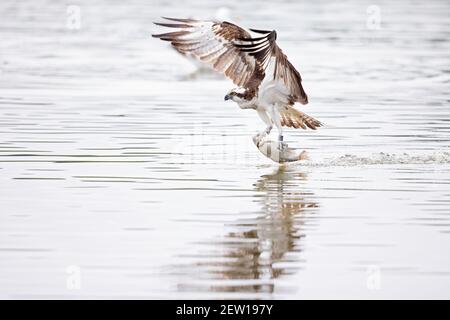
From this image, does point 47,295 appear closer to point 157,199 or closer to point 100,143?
point 157,199

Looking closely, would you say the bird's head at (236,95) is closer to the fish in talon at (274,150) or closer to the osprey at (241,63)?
the osprey at (241,63)

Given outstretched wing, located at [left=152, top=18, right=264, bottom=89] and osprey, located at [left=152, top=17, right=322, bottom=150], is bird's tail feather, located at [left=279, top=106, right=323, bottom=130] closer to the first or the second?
osprey, located at [left=152, top=17, right=322, bottom=150]

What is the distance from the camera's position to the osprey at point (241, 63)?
14.3m

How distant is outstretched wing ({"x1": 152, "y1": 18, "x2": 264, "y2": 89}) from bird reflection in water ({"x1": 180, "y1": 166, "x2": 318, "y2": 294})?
5.82ft

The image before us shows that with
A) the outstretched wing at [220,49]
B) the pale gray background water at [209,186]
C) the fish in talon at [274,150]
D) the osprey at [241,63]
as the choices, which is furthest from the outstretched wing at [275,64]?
the pale gray background water at [209,186]

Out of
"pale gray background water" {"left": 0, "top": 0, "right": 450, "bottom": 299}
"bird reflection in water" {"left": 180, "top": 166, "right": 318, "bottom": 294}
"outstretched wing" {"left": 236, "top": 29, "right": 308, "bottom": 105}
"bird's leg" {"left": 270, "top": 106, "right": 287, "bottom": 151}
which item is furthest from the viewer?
"bird's leg" {"left": 270, "top": 106, "right": 287, "bottom": 151}

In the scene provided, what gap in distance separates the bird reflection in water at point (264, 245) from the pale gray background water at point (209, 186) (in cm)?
2

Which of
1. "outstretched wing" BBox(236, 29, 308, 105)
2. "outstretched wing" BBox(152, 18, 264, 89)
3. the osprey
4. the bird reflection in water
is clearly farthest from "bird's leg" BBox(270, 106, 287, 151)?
the bird reflection in water

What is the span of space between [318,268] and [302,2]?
130ft

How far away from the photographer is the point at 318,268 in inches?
375

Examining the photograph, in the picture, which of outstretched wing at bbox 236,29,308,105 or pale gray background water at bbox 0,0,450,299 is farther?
outstretched wing at bbox 236,29,308,105

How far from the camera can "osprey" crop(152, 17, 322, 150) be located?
563 inches

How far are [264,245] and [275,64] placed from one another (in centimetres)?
448

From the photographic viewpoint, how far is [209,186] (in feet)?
42.3
